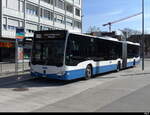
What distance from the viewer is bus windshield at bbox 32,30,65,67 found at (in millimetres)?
12570

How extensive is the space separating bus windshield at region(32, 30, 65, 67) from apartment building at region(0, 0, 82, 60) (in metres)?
15.7

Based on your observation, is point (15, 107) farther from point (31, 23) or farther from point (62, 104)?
point (31, 23)

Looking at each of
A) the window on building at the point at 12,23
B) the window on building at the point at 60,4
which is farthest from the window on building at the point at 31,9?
the window on building at the point at 60,4

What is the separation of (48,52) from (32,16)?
32831 mm

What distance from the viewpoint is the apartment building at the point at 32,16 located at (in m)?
38.1

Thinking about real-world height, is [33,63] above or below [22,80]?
above

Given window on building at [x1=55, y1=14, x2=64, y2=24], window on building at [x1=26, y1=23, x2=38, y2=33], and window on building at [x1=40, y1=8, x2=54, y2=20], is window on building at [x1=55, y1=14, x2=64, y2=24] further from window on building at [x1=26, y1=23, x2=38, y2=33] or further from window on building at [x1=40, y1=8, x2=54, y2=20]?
window on building at [x1=26, y1=23, x2=38, y2=33]

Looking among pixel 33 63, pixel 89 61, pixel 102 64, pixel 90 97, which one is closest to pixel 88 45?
pixel 89 61

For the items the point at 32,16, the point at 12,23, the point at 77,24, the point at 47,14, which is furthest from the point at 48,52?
the point at 77,24

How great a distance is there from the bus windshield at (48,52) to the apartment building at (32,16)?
51.6ft

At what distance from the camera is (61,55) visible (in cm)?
1248

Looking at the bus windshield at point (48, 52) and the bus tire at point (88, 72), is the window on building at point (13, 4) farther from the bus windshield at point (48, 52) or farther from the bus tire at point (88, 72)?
the bus tire at point (88, 72)

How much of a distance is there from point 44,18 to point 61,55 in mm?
37035

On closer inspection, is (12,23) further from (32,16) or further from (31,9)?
(31,9)
